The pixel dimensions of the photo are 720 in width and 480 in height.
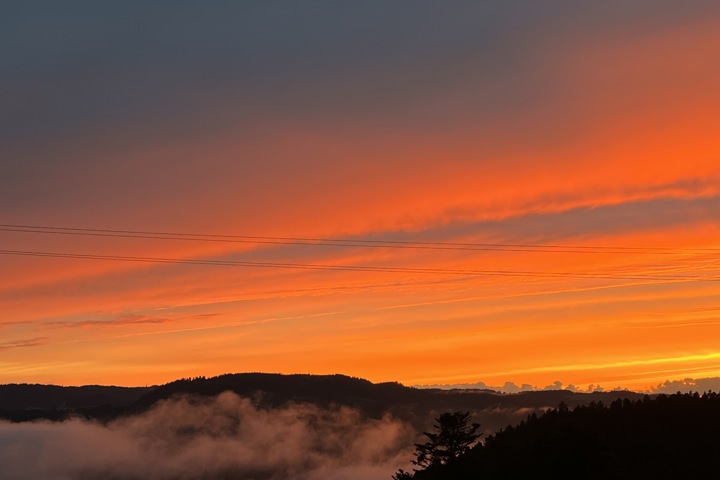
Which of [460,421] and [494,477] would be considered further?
[494,477]

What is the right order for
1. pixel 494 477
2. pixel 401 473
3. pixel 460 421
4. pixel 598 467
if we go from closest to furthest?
pixel 598 467 → pixel 460 421 → pixel 401 473 → pixel 494 477

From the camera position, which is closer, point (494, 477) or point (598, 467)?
point (598, 467)

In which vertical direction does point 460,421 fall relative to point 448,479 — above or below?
above

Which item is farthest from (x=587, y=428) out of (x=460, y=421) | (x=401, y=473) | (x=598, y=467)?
(x=401, y=473)

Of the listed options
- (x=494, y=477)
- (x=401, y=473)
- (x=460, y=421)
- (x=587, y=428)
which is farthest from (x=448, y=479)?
(x=494, y=477)

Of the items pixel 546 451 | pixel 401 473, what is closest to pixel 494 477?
pixel 401 473

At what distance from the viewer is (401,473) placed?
127 m

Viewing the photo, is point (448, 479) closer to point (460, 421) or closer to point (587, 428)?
point (460, 421)

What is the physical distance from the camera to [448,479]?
335ft

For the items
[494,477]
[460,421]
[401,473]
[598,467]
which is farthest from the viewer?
[494,477]

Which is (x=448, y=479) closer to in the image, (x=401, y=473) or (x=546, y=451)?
(x=546, y=451)

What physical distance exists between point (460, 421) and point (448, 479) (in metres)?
6.80

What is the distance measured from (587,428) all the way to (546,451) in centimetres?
550

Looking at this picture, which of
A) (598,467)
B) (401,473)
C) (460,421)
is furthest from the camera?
(401,473)
